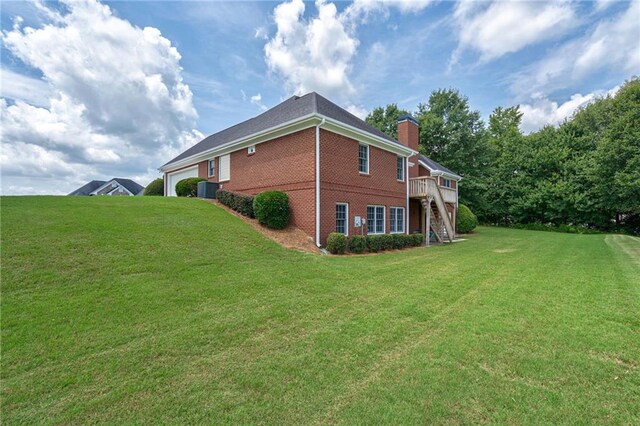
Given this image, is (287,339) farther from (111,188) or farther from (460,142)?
(111,188)

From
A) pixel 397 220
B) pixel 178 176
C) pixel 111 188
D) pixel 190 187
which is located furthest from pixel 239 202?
pixel 111 188

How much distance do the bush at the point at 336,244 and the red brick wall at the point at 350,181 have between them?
0.52 metres

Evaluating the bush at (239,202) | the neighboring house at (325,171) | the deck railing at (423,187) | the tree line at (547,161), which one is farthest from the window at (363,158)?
the tree line at (547,161)

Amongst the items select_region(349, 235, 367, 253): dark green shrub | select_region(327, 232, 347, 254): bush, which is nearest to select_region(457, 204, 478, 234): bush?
select_region(349, 235, 367, 253): dark green shrub

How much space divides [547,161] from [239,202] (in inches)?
1374

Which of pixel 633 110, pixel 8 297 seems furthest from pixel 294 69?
pixel 633 110

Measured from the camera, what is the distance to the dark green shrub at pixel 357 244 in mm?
12695

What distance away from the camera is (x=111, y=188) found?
38.9m

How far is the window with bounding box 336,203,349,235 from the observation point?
44.8ft

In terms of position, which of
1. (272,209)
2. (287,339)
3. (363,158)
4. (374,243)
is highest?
(363,158)

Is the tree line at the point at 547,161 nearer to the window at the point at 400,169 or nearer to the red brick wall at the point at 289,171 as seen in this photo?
the window at the point at 400,169

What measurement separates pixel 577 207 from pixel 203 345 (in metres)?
38.0

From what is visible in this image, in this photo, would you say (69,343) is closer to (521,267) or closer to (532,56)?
(521,267)

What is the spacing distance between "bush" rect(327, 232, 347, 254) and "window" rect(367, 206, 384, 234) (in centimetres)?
332
